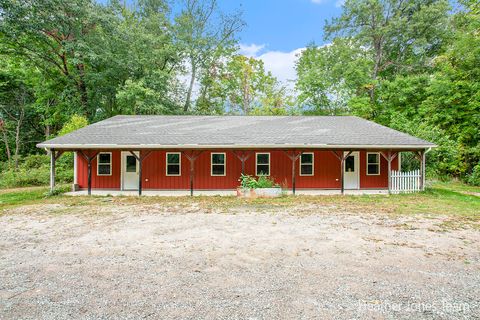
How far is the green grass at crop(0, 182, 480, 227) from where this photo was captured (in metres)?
8.57

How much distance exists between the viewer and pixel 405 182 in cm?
1230

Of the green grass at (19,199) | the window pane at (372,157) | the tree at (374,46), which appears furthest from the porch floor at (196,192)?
the tree at (374,46)

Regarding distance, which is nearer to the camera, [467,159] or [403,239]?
[403,239]

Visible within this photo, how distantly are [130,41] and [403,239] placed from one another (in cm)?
2222

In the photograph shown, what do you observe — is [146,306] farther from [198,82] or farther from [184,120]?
[198,82]

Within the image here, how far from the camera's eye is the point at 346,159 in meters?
13.5

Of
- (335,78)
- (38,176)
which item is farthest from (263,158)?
(335,78)

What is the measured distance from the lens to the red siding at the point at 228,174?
13.0 m

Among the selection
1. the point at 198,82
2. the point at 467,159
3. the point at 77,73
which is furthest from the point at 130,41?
the point at 467,159

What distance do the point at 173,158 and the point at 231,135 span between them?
3099mm

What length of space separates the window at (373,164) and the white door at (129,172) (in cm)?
1167

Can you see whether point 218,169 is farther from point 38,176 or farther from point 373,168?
point 38,176

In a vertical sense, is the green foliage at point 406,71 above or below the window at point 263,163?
above

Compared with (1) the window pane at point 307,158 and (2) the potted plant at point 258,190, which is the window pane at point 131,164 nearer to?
(2) the potted plant at point 258,190
